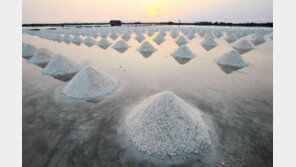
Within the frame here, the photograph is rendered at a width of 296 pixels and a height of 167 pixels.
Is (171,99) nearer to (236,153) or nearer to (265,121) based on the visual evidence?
(236,153)

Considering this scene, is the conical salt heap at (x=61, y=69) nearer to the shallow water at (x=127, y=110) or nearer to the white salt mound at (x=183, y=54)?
the shallow water at (x=127, y=110)

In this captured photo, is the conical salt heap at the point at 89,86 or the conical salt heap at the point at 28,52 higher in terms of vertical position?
the conical salt heap at the point at 28,52

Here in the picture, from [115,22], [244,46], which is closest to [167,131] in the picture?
[244,46]

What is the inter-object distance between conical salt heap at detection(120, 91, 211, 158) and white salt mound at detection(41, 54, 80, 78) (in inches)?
219

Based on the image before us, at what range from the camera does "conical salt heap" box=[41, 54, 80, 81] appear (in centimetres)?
756

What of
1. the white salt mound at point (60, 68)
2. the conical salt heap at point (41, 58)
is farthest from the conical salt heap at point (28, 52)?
the white salt mound at point (60, 68)

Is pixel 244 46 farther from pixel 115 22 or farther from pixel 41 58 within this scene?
pixel 115 22

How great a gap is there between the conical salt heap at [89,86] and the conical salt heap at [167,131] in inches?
87.2

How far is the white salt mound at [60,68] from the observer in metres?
7.68

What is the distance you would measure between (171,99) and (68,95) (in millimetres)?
3713

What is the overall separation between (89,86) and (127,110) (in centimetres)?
187

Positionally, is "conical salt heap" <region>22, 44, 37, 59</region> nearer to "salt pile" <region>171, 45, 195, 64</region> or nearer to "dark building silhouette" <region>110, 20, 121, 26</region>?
"salt pile" <region>171, 45, 195, 64</region>

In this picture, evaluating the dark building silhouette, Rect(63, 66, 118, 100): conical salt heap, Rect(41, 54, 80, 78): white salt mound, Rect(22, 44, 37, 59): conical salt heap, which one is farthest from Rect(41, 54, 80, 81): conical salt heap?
the dark building silhouette

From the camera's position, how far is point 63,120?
13.2 feet
